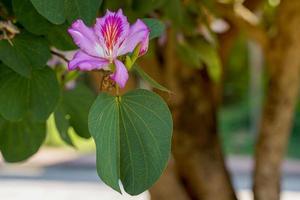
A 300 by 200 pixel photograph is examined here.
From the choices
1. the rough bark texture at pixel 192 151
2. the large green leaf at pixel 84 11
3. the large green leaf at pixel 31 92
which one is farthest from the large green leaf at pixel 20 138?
the rough bark texture at pixel 192 151

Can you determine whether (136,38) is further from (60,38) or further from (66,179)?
(66,179)

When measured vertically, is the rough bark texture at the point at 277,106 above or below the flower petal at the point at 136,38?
below

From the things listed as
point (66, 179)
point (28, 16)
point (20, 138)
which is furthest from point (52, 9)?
point (66, 179)

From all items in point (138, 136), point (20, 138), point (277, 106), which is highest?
point (138, 136)

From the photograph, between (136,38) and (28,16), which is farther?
(28,16)

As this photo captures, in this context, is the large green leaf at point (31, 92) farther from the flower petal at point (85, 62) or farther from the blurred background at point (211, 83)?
the blurred background at point (211, 83)

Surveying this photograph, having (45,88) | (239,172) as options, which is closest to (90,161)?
(239,172)

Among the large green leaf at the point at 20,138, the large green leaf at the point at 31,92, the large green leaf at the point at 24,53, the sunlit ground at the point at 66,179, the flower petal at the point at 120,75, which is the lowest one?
the sunlit ground at the point at 66,179
